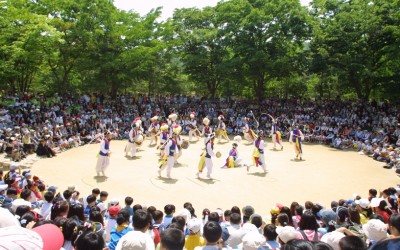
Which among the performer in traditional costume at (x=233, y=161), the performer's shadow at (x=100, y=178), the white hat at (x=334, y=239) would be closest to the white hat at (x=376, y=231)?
the white hat at (x=334, y=239)

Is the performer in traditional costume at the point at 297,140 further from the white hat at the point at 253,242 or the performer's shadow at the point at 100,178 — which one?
the white hat at the point at 253,242

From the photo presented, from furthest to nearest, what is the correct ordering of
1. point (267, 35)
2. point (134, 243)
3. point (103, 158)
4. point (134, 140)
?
point (267, 35)
point (134, 140)
point (103, 158)
point (134, 243)

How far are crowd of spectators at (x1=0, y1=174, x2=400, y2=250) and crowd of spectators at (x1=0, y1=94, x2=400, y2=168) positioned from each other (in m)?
8.29

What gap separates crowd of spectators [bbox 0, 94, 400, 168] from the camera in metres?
14.2

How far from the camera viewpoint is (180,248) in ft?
9.86

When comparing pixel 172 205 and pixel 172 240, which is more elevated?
pixel 172 240

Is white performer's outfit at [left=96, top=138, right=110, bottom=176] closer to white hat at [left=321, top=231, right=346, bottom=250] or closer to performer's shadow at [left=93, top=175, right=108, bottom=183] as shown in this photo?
performer's shadow at [left=93, top=175, right=108, bottom=183]

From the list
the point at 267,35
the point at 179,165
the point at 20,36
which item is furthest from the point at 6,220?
the point at 267,35

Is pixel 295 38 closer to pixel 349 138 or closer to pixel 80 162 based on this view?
pixel 349 138

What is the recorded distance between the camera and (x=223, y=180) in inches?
412

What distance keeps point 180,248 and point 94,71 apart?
22.2 m

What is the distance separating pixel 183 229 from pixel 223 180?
241 inches

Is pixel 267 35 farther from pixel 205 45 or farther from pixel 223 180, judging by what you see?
pixel 223 180

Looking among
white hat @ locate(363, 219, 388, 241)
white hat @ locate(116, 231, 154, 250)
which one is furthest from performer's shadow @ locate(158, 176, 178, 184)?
white hat @ locate(116, 231, 154, 250)
